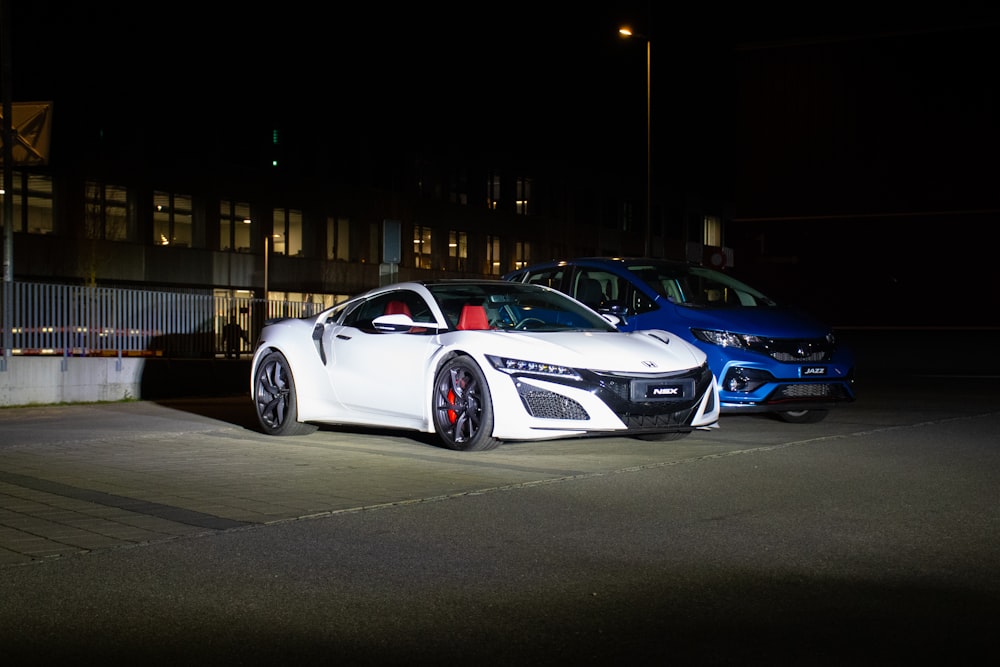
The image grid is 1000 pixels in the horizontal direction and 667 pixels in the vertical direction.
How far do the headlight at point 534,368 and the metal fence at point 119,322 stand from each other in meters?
9.70

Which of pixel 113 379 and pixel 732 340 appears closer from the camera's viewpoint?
pixel 732 340

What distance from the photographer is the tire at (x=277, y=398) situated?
38.8 ft

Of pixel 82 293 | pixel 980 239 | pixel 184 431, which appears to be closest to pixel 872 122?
pixel 980 239

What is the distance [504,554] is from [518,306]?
5095 mm

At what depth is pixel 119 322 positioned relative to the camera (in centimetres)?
1891

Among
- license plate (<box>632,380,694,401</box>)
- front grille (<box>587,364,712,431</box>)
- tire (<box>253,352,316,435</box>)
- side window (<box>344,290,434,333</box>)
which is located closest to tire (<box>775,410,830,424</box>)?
front grille (<box>587,364,712,431</box>)

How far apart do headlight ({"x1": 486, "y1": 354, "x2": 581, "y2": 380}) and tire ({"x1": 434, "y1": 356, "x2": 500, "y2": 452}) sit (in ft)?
0.63

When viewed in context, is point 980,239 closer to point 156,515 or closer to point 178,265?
point 156,515

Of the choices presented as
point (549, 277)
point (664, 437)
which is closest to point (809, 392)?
point (664, 437)

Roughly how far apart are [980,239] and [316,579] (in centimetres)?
2827

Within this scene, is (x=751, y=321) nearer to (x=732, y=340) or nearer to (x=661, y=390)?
(x=732, y=340)

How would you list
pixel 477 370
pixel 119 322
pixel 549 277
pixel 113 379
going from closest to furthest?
pixel 477 370 → pixel 549 277 → pixel 113 379 → pixel 119 322

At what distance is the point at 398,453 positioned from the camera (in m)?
10.5

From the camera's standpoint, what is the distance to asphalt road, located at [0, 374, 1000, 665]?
15.0 feet
